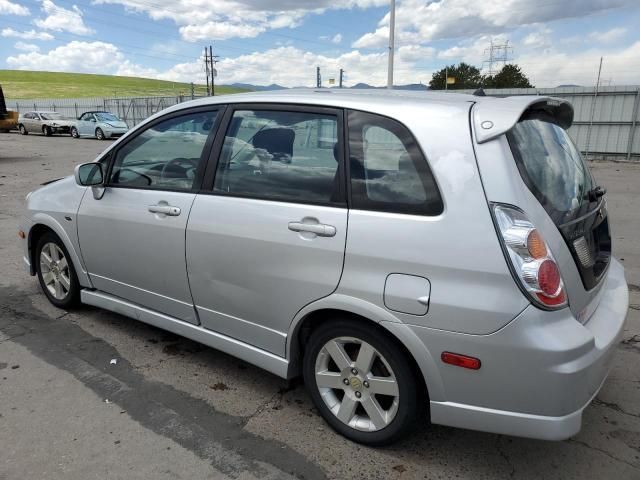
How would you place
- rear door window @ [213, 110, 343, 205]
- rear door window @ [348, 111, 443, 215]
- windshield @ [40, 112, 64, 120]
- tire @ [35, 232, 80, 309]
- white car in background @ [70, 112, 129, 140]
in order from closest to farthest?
rear door window @ [348, 111, 443, 215]
rear door window @ [213, 110, 343, 205]
tire @ [35, 232, 80, 309]
white car in background @ [70, 112, 129, 140]
windshield @ [40, 112, 64, 120]

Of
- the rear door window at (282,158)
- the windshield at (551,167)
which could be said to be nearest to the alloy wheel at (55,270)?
the rear door window at (282,158)

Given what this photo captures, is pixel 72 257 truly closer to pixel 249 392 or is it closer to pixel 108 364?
pixel 108 364

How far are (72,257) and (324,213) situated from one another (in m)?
2.49

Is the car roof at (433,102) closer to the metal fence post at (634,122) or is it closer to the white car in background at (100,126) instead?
the metal fence post at (634,122)

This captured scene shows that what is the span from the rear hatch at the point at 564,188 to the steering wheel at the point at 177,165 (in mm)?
1870

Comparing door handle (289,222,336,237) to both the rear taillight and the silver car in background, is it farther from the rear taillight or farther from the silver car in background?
the silver car in background

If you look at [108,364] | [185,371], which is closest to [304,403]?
[185,371]

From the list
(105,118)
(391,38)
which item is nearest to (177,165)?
(391,38)

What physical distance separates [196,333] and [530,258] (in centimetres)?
205

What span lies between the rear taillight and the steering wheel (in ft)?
6.18

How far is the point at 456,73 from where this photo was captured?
249 feet

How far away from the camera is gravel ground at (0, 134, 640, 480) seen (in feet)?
8.02

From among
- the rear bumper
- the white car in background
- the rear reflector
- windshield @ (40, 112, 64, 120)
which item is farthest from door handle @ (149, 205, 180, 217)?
windshield @ (40, 112, 64, 120)

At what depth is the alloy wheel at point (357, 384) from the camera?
2434 mm
